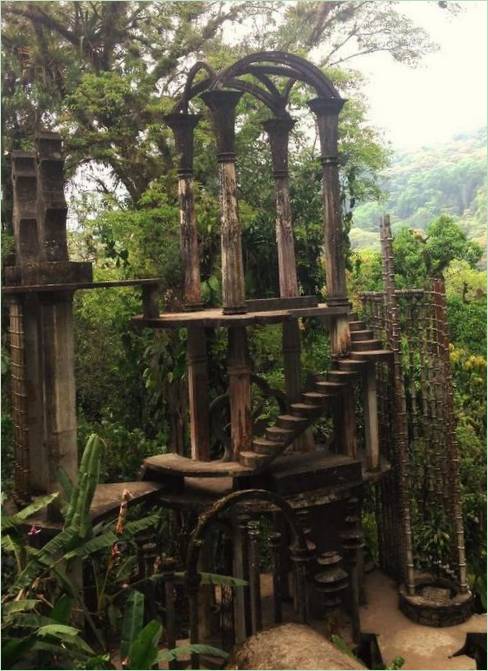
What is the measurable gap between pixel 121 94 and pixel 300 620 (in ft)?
36.9

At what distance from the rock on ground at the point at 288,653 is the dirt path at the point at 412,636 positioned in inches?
89.7

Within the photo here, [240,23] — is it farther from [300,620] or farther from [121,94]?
[300,620]

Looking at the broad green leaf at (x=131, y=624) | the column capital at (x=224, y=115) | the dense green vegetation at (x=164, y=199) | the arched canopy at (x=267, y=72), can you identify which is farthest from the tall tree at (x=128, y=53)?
the broad green leaf at (x=131, y=624)

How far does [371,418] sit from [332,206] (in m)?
2.59

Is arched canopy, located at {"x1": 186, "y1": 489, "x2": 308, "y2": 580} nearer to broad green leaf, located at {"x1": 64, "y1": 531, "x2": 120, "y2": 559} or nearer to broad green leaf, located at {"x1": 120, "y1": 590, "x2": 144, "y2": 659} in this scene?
broad green leaf, located at {"x1": 120, "y1": 590, "x2": 144, "y2": 659}

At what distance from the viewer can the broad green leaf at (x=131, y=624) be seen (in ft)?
18.7

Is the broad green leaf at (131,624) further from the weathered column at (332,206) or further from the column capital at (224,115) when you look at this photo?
the column capital at (224,115)

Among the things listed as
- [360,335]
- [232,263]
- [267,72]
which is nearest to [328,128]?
[267,72]

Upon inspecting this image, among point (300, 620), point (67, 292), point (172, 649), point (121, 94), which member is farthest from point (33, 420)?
point (121, 94)

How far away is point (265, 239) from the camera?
1165 centimetres

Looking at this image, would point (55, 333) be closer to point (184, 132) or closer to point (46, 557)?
point (46, 557)

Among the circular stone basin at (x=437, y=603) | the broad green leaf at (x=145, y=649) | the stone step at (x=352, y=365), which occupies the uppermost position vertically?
the stone step at (x=352, y=365)

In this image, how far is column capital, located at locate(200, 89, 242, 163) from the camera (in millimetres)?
7316

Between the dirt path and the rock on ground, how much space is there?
89.7 inches
